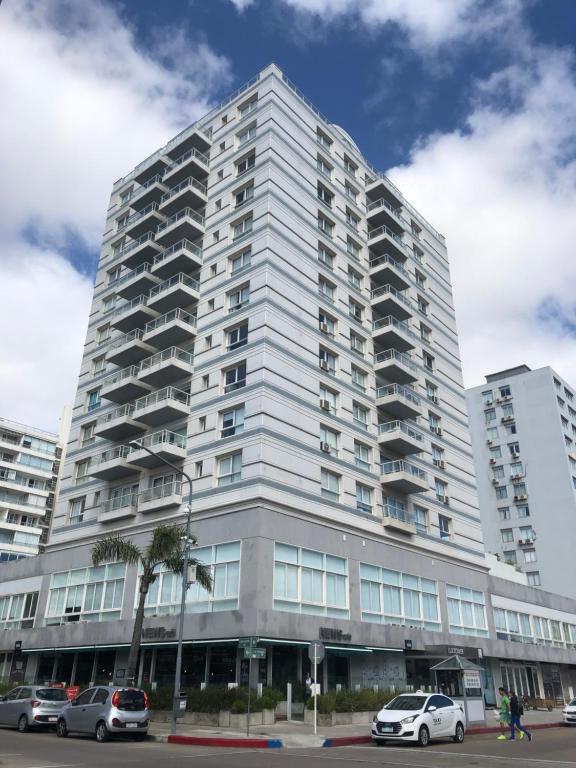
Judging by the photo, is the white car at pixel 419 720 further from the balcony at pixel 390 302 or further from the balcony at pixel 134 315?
the balcony at pixel 134 315

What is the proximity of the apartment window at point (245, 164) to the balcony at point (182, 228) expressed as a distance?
395 centimetres

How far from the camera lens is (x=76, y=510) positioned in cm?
4069

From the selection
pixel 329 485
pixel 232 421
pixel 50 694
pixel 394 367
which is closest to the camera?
pixel 50 694

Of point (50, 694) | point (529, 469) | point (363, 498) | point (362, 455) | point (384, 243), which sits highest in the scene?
point (384, 243)

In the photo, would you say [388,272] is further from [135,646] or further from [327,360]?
[135,646]

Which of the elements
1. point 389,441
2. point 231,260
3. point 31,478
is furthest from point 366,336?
point 31,478

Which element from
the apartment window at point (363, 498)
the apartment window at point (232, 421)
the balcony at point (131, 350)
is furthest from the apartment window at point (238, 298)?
the apartment window at point (363, 498)

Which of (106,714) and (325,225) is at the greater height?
(325,225)

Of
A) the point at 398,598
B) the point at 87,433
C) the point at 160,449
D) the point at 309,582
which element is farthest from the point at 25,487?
the point at 309,582

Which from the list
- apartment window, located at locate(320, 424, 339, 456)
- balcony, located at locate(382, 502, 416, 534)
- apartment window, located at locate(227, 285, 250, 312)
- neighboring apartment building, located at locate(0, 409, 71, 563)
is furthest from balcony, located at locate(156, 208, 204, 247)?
neighboring apartment building, located at locate(0, 409, 71, 563)

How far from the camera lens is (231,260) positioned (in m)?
39.0

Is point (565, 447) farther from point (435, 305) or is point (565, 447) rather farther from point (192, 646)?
point (192, 646)

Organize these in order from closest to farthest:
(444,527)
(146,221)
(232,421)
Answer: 1. (232,421)
2. (444,527)
3. (146,221)

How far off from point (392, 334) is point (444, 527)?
13.4 meters
